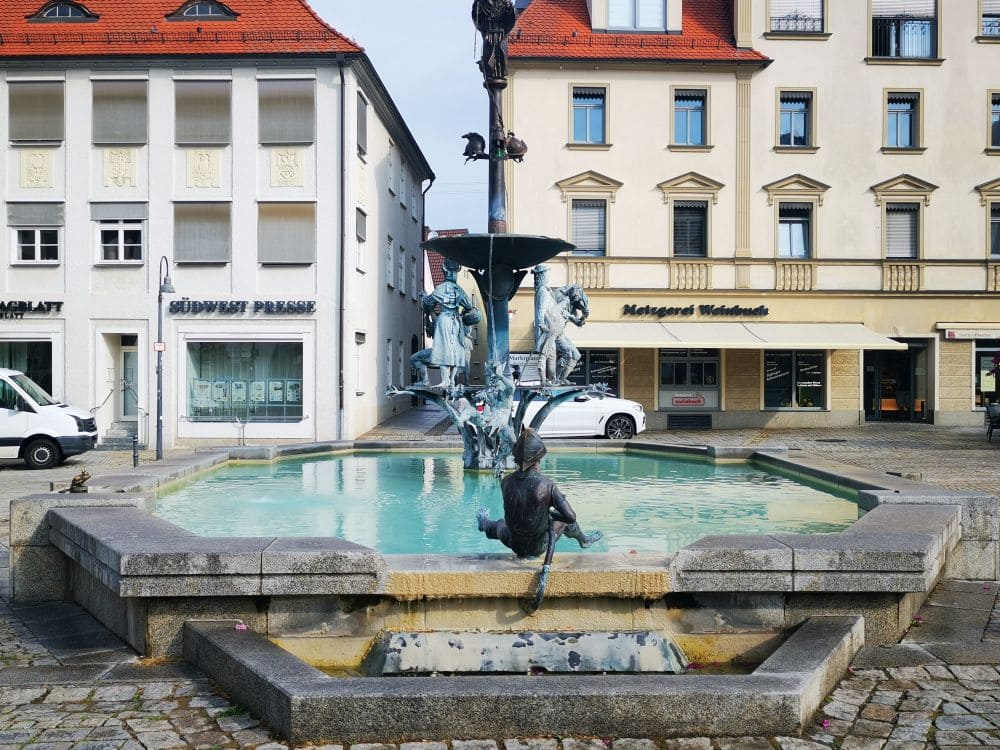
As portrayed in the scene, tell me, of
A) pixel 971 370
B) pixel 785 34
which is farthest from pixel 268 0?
pixel 971 370

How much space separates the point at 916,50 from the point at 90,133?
76.9 ft

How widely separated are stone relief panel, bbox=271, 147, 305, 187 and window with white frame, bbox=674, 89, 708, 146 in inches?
442

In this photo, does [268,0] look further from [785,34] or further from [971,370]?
[971,370]

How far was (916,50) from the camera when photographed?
2900cm

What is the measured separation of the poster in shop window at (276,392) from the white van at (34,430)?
5386 millimetres

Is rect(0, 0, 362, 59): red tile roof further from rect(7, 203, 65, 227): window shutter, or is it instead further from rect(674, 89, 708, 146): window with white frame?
rect(674, 89, 708, 146): window with white frame

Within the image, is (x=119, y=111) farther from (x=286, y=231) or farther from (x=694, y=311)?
(x=694, y=311)

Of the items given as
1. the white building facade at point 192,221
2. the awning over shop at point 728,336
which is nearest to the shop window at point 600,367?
the awning over shop at point 728,336

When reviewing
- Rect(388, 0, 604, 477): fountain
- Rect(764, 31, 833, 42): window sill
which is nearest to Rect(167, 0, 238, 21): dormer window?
Rect(388, 0, 604, 477): fountain

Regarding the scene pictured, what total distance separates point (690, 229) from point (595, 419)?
8.34m

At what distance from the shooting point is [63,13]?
25234mm

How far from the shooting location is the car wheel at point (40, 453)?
18844 mm

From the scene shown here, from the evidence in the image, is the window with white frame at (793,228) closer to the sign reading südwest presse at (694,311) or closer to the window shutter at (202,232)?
the sign reading südwest presse at (694,311)

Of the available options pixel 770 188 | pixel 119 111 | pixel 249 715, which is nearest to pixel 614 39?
pixel 770 188
